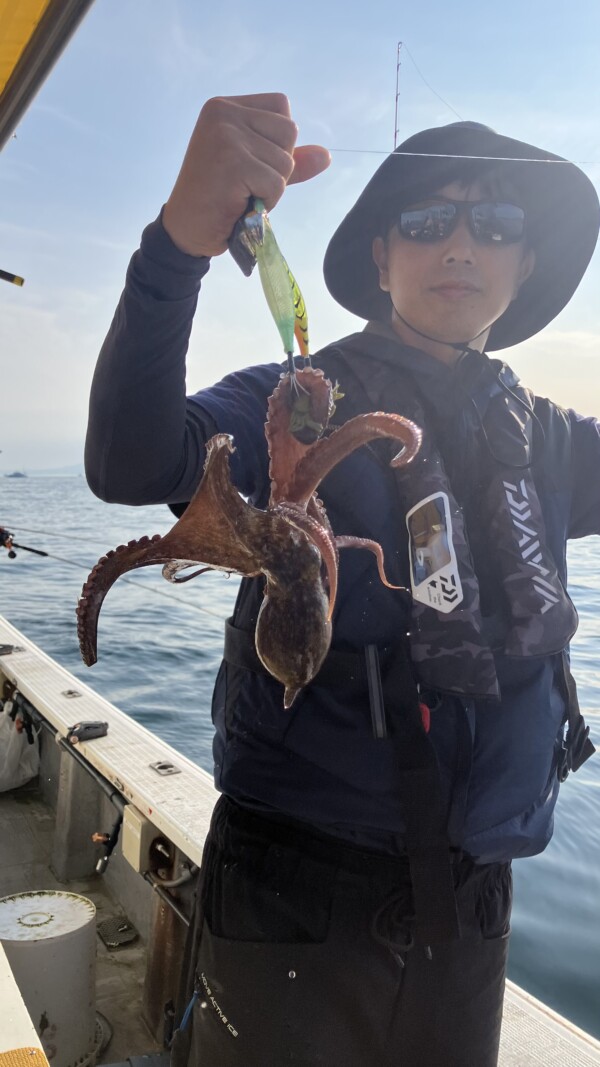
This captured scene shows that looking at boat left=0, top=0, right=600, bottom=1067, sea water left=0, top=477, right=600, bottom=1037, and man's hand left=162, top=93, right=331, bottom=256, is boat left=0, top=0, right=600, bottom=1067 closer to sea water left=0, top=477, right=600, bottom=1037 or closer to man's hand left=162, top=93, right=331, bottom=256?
sea water left=0, top=477, right=600, bottom=1037

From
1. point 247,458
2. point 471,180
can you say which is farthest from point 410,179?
point 247,458

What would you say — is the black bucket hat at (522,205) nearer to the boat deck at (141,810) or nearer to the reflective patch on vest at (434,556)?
the reflective patch on vest at (434,556)

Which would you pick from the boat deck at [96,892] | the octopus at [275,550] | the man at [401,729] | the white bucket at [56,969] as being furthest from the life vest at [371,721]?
the boat deck at [96,892]

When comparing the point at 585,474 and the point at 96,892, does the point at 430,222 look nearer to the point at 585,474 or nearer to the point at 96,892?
the point at 585,474

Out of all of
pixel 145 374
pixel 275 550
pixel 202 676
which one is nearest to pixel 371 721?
pixel 275 550

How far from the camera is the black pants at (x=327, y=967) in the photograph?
1.86 meters

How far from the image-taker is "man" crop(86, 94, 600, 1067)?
1855mm

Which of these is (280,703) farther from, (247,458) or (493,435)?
(493,435)

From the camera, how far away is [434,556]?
190cm

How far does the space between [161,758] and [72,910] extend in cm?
126

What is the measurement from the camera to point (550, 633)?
2.01 m

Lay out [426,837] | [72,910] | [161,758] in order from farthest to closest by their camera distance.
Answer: [161,758]
[72,910]
[426,837]

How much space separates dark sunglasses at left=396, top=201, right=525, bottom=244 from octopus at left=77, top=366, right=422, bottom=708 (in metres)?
1.13

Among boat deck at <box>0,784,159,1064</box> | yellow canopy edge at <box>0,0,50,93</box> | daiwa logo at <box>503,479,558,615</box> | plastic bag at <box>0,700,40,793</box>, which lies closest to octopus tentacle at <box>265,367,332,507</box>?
daiwa logo at <box>503,479,558,615</box>
